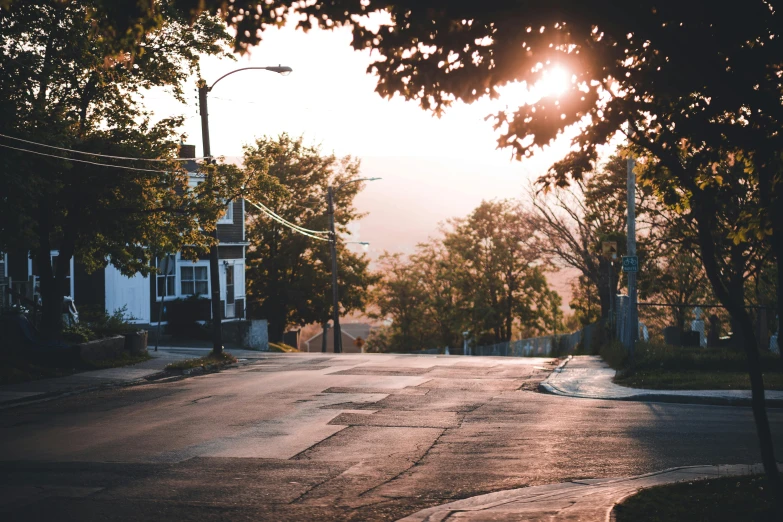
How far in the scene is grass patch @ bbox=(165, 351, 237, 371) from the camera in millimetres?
24016

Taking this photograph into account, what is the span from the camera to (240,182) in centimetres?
2672

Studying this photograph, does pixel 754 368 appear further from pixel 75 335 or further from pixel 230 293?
pixel 230 293

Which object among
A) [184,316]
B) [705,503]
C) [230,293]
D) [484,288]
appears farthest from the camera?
[484,288]

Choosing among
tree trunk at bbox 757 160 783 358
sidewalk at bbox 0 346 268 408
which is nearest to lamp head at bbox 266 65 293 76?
sidewalk at bbox 0 346 268 408

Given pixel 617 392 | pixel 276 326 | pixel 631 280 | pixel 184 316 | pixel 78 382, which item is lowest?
pixel 617 392

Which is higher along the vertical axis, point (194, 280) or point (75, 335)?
point (194, 280)

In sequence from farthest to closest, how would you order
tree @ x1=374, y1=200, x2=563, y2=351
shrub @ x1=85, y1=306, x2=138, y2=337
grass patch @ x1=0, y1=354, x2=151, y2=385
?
1. tree @ x1=374, y1=200, x2=563, y2=351
2. shrub @ x1=85, y1=306, x2=138, y2=337
3. grass patch @ x1=0, y1=354, x2=151, y2=385

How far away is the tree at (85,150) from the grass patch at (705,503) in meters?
15.4

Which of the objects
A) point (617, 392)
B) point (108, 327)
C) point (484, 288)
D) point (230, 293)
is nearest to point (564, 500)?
point (617, 392)

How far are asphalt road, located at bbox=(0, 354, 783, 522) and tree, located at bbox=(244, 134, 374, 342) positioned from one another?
38.6 m

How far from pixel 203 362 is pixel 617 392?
41.4 feet

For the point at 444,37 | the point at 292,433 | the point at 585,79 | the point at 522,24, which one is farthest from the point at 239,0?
the point at 292,433

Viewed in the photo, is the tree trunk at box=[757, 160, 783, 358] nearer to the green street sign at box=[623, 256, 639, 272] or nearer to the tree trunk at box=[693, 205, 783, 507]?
the tree trunk at box=[693, 205, 783, 507]

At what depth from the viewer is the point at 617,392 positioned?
17984 millimetres
